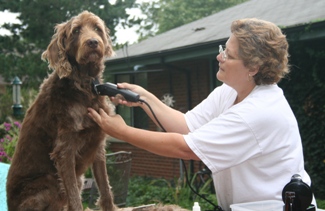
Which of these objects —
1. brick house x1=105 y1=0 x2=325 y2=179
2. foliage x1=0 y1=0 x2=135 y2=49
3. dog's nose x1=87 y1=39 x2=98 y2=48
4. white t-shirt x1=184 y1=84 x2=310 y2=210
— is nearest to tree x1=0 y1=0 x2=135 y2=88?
foliage x1=0 y1=0 x2=135 y2=49

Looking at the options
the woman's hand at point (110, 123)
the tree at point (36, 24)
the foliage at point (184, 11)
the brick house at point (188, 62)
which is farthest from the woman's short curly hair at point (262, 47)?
the foliage at point (184, 11)

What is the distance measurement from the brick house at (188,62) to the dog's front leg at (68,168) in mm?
6156

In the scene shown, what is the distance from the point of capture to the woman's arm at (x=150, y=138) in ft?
8.66

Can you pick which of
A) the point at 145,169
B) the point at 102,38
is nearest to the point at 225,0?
the point at 145,169

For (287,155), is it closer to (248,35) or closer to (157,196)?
(248,35)

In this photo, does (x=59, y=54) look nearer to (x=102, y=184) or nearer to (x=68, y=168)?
(x=68, y=168)

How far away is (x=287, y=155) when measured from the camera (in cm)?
266

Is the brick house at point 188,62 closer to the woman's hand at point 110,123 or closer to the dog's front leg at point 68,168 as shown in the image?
the woman's hand at point 110,123

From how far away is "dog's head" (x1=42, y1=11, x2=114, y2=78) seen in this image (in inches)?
109

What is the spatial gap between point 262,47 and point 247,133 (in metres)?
0.56

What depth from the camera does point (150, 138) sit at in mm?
2668

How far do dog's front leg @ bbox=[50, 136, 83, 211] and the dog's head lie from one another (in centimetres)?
43

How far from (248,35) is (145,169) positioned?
11.5 metres

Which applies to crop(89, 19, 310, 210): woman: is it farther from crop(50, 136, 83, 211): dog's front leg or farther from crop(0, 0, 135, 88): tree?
crop(0, 0, 135, 88): tree
